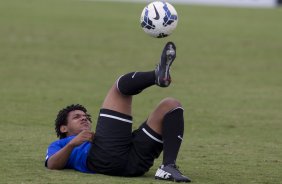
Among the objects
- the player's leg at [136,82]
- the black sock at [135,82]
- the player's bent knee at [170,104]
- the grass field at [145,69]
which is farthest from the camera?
the grass field at [145,69]

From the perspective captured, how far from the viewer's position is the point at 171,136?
985 centimetres

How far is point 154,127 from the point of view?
10.0 meters

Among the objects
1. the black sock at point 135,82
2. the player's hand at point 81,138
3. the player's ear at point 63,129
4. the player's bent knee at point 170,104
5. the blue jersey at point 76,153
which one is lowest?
the blue jersey at point 76,153

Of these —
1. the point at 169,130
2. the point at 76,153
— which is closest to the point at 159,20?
the point at 169,130

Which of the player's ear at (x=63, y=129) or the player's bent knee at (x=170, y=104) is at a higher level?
the player's bent knee at (x=170, y=104)

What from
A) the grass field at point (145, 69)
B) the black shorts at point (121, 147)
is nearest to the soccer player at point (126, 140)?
the black shorts at point (121, 147)

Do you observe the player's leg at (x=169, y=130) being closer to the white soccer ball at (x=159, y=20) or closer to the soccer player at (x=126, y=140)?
the soccer player at (x=126, y=140)

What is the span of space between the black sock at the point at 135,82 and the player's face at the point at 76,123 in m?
0.84

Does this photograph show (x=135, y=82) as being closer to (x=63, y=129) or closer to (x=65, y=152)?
(x=65, y=152)

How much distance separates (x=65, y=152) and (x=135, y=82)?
1170 millimetres

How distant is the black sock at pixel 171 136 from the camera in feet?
32.3

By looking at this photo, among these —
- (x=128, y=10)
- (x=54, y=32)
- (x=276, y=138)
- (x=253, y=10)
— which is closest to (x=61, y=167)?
(x=276, y=138)

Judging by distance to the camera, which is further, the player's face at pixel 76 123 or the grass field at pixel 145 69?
the grass field at pixel 145 69

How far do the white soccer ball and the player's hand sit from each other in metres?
1.61
